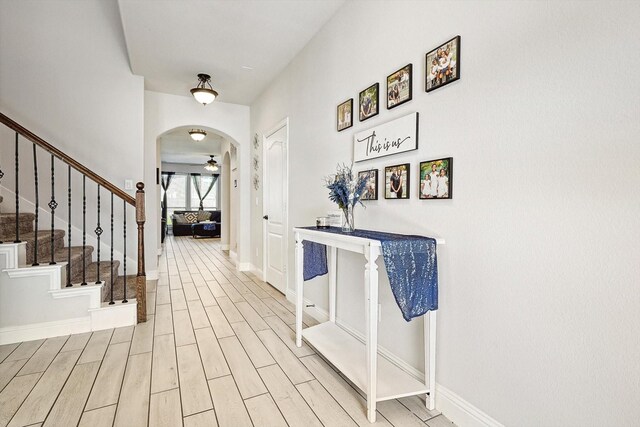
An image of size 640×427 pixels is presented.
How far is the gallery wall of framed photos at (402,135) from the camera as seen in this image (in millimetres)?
1640

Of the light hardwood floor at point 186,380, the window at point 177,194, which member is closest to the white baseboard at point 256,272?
the light hardwood floor at point 186,380

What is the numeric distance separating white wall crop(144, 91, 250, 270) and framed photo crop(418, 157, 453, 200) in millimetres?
3949

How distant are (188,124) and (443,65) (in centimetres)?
412

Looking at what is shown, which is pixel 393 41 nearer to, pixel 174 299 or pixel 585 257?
pixel 585 257

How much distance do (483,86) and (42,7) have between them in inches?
195

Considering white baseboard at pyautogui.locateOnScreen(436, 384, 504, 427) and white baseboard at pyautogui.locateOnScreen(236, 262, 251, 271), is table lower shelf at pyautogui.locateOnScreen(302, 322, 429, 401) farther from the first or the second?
white baseboard at pyautogui.locateOnScreen(236, 262, 251, 271)

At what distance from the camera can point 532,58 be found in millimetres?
1275

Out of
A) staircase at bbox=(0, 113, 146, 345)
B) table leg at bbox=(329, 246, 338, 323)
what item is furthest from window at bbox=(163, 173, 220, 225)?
table leg at bbox=(329, 246, 338, 323)

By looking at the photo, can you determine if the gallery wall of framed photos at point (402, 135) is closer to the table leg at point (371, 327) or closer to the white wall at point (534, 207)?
the white wall at point (534, 207)

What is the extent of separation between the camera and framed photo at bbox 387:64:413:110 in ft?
6.17

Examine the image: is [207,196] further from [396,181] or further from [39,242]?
[396,181]

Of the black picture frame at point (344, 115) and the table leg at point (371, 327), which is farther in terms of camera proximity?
the black picture frame at point (344, 115)

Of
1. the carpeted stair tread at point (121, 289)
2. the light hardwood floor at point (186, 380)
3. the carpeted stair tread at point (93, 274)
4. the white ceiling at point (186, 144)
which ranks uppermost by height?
the white ceiling at point (186, 144)

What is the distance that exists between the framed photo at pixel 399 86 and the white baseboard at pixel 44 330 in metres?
3.07
